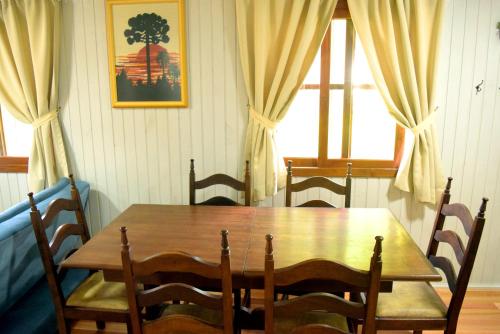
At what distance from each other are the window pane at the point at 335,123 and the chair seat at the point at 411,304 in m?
1.19

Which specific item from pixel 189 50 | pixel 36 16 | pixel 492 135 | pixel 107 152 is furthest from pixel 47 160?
pixel 492 135

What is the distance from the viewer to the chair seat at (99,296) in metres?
1.77

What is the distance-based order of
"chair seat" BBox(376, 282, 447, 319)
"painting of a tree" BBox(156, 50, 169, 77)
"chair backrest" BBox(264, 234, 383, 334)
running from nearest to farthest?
"chair backrest" BBox(264, 234, 383, 334) → "chair seat" BBox(376, 282, 447, 319) → "painting of a tree" BBox(156, 50, 169, 77)

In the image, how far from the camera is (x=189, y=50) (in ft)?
8.68

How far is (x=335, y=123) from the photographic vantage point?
108 inches

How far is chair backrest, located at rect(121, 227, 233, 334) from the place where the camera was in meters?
1.31

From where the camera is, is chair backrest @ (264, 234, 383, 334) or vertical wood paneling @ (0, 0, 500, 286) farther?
vertical wood paneling @ (0, 0, 500, 286)

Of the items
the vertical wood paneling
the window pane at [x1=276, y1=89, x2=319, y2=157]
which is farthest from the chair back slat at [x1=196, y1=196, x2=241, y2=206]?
the window pane at [x1=276, y1=89, x2=319, y2=157]

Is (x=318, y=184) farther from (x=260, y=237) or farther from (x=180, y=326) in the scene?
(x=180, y=326)

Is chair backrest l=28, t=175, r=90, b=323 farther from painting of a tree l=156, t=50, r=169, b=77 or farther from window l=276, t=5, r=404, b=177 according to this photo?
window l=276, t=5, r=404, b=177

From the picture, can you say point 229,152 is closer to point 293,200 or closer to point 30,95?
point 293,200

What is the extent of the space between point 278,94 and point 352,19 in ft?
2.36

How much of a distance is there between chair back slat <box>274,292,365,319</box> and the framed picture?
71.7 inches

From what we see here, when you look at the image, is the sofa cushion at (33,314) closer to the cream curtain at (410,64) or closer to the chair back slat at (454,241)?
the chair back slat at (454,241)
